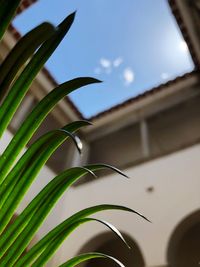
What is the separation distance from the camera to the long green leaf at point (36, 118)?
1.91 ft

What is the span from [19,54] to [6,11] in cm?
7

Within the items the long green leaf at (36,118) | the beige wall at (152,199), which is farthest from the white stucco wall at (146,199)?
the long green leaf at (36,118)

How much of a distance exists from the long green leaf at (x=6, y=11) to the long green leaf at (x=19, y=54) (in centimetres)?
4

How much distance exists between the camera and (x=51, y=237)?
63cm

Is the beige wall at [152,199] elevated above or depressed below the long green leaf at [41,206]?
below

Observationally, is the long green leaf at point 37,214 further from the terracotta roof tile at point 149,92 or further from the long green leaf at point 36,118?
the terracotta roof tile at point 149,92

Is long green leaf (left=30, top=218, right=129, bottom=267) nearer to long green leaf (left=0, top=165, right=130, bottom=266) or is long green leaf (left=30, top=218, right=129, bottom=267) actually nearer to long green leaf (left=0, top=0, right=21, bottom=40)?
long green leaf (left=0, top=165, right=130, bottom=266)

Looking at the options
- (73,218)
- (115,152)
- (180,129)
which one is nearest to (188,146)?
(180,129)

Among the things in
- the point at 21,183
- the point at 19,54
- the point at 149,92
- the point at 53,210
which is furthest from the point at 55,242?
the point at 149,92

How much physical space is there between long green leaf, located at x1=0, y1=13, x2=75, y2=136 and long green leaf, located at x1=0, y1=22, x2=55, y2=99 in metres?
0.05

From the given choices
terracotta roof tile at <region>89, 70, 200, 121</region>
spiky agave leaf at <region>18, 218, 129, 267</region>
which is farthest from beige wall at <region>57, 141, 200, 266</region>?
spiky agave leaf at <region>18, 218, 129, 267</region>

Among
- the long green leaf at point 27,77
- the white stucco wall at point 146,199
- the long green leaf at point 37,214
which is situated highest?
the long green leaf at point 27,77

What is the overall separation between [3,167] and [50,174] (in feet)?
19.6

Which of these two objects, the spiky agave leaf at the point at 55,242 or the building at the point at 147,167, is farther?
the building at the point at 147,167
